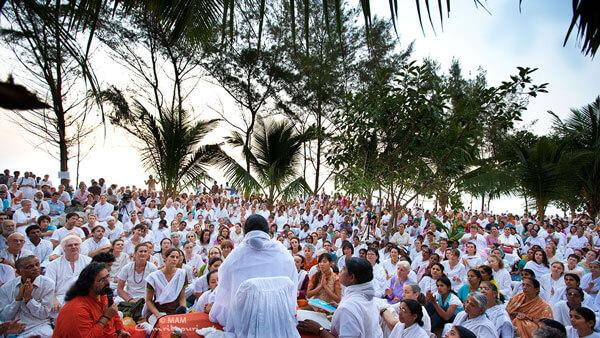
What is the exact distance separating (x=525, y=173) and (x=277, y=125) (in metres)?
9.91

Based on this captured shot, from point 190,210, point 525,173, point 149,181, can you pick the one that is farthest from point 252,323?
point 149,181

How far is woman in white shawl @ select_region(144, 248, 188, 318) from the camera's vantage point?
5523 mm

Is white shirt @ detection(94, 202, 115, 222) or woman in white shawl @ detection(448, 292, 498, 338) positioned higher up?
white shirt @ detection(94, 202, 115, 222)

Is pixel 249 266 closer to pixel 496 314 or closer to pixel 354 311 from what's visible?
pixel 354 311

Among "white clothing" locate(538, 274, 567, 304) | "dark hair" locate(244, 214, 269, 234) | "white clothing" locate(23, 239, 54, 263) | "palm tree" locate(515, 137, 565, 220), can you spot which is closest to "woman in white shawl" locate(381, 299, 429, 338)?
"dark hair" locate(244, 214, 269, 234)

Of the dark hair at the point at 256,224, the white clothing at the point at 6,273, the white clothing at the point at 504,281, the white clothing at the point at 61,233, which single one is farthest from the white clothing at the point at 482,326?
the white clothing at the point at 61,233

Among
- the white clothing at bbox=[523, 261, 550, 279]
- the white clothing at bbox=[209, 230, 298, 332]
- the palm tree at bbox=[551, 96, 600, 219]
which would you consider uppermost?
the palm tree at bbox=[551, 96, 600, 219]

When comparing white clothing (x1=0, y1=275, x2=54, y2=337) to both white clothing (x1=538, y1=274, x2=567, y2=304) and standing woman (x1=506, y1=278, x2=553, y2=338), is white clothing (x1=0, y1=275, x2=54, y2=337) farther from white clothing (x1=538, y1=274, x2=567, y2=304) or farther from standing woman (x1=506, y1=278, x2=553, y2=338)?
white clothing (x1=538, y1=274, x2=567, y2=304)

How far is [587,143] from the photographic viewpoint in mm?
21672

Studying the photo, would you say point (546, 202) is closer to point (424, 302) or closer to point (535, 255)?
point (535, 255)

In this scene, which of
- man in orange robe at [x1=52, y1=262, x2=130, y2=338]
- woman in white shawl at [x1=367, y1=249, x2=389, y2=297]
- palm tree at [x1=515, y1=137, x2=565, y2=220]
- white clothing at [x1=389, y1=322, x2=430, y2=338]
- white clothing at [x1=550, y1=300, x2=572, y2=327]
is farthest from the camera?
palm tree at [x1=515, y1=137, x2=565, y2=220]

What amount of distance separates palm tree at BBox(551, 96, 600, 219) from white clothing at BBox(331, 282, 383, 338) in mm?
18623

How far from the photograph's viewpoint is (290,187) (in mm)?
Answer: 13219

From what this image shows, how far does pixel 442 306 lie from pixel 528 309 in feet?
3.49
